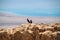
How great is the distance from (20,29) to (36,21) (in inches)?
70.3

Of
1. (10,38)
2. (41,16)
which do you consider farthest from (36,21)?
(10,38)

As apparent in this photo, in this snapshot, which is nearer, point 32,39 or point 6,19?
point 32,39

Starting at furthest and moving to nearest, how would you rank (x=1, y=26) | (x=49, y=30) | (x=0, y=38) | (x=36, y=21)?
(x=36, y=21) → (x=1, y=26) → (x=49, y=30) → (x=0, y=38)

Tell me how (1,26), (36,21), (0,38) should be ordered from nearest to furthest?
(0,38), (1,26), (36,21)

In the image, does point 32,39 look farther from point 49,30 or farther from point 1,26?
point 1,26

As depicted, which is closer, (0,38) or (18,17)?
(0,38)

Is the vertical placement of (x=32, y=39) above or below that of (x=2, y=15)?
below

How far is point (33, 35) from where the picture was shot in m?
8.81

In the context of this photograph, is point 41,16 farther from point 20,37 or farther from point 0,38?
point 0,38

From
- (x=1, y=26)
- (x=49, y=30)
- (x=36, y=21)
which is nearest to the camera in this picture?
(x=49, y=30)

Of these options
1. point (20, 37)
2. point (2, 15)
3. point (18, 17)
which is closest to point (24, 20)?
point (18, 17)

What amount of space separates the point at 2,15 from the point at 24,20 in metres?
1.05

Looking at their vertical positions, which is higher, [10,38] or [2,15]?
[2,15]

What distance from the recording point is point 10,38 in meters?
8.62
